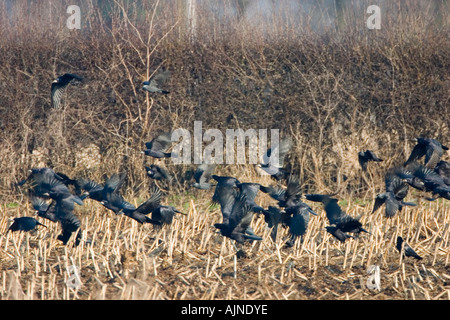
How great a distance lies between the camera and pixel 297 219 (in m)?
5.73

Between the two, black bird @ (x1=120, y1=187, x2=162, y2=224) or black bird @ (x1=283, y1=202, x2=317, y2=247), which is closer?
black bird @ (x1=283, y1=202, x2=317, y2=247)

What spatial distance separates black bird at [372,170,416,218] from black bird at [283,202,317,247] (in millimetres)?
690

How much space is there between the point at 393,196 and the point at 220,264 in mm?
1872

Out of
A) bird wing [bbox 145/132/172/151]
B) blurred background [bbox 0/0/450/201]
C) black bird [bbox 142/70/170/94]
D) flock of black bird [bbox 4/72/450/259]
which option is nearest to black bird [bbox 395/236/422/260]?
flock of black bird [bbox 4/72/450/259]

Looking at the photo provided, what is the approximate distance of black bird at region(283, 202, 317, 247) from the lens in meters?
5.72

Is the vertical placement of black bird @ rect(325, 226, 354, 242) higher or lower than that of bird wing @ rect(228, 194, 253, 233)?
lower

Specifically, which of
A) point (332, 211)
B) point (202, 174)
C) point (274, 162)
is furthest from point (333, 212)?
point (202, 174)

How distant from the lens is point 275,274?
5.16 meters

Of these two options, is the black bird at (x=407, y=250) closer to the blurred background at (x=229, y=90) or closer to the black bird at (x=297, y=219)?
the black bird at (x=297, y=219)

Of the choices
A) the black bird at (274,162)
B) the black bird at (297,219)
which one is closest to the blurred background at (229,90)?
the black bird at (274,162)

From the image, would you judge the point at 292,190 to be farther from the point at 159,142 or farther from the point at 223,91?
the point at 223,91

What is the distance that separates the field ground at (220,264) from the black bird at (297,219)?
0.18 metres

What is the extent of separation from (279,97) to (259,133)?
0.63m

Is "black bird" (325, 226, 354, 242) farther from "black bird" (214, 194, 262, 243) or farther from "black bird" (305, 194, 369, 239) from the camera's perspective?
"black bird" (214, 194, 262, 243)
